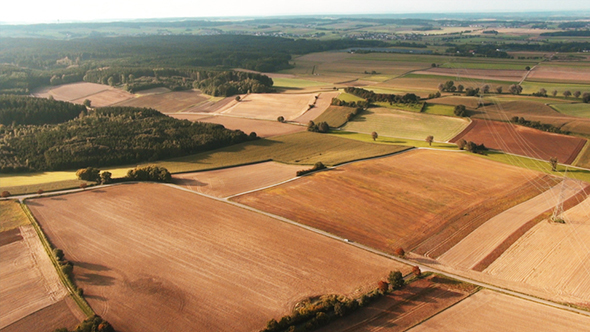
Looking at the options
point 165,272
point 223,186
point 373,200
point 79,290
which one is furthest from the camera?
point 223,186

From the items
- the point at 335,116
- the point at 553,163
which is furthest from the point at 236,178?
the point at 553,163

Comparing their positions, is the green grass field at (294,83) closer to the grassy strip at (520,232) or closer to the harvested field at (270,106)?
the harvested field at (270,106)

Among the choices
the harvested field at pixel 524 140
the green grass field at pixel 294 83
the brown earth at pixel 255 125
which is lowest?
the brown earth at pixel 255 125

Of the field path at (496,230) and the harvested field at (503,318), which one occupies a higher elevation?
the field path at (496,230)

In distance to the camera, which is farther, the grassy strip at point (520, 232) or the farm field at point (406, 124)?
the farm field at point (406, 124)

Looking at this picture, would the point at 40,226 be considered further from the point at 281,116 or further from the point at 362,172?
the point at 281,116

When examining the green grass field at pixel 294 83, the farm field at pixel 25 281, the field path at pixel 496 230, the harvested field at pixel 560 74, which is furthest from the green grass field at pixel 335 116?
the harvested field at pixel 560 74

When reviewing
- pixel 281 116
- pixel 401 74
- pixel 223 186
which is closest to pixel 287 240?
pixel 223 186

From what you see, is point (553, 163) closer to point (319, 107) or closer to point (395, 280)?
point (395, 280)
